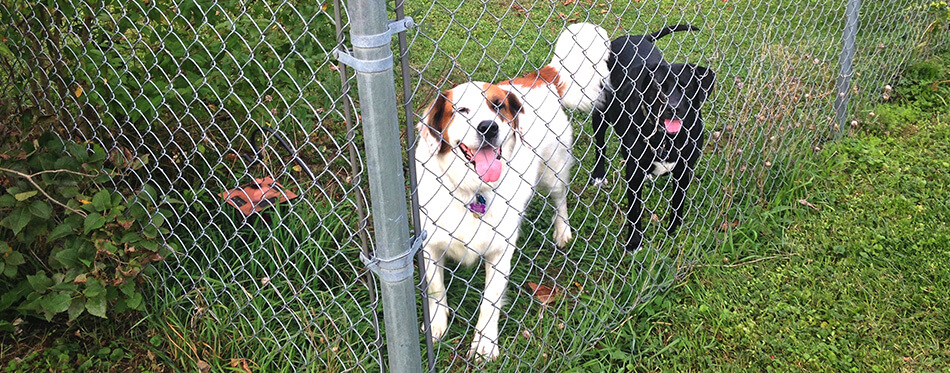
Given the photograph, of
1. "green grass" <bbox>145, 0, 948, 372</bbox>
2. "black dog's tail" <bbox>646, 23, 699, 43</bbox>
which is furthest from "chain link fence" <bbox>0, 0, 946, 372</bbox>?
"black dog's tail" <bbox>646, 23, 699, 43</bbox>

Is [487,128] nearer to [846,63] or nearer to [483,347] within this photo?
[483,347]

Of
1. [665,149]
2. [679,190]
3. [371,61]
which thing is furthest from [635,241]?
[371,61]

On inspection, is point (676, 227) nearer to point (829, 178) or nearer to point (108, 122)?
point (829, 178)

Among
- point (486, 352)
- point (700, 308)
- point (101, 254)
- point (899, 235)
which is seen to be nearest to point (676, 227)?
point (700, 308)

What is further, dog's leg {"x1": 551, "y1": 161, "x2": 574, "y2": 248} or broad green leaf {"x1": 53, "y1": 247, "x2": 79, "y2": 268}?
dog's leg {"x1": 551, "y1": 161, "x2": 574, "y2": 248}

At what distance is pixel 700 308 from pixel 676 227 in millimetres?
636

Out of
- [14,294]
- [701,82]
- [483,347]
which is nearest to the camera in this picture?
[14,294]

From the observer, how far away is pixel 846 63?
3570 mm

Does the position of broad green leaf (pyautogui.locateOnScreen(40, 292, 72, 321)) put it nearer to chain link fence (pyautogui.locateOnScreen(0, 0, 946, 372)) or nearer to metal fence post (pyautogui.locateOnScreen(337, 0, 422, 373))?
chain link fence (pyautogui.locateOnScreen(0, 0, 946, 372))

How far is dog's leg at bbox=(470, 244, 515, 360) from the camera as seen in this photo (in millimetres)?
2480

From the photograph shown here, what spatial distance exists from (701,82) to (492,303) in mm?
1411

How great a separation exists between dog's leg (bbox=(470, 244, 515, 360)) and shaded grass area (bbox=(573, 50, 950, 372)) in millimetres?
343

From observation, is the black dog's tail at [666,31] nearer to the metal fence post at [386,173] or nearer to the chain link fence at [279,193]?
the chain link fence at [279,193]

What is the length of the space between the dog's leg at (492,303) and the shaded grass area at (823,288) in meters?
0.34
